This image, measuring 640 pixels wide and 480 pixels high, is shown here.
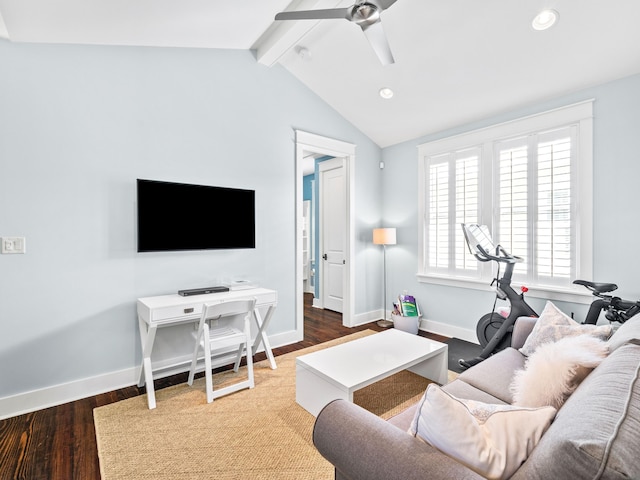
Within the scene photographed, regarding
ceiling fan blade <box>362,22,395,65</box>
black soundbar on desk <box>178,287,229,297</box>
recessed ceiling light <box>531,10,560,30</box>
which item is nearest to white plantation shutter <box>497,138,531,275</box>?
recessed ceiling light <box>531,10,560,30</box>

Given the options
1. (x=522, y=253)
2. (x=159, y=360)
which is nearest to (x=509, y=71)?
(x=522, y=253)

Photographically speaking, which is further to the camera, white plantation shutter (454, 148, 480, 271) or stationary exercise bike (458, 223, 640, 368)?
white plantation shutter (454, 148, 480, 271)

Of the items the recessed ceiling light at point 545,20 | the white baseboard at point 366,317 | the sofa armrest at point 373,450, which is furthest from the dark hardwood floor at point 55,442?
the recessed ceiling light at point 545,20

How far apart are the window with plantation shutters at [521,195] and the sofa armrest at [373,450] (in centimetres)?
289

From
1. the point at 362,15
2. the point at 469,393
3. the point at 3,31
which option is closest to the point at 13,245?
the point at 3,31

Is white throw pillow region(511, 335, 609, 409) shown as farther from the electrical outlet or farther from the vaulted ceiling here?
the electrical outlet

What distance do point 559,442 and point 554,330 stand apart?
63.3 inches

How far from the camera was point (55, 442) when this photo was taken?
1.97m

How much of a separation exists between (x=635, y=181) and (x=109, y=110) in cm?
435

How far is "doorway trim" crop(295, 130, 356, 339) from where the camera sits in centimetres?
374

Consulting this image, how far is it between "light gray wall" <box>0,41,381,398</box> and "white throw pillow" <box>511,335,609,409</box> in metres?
2.63

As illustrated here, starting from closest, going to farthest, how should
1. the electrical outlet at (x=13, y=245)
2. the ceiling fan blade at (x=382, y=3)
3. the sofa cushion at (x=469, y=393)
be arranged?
the sofa cushion at (x=469, y=393), the ceiling fan blade at (x=382, y=3), the electrical outlet at (x=13, y=245)

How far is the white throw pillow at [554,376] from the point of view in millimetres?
1254

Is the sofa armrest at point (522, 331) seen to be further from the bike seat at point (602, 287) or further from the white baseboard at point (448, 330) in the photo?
the white baseboard at point (448, 330)
